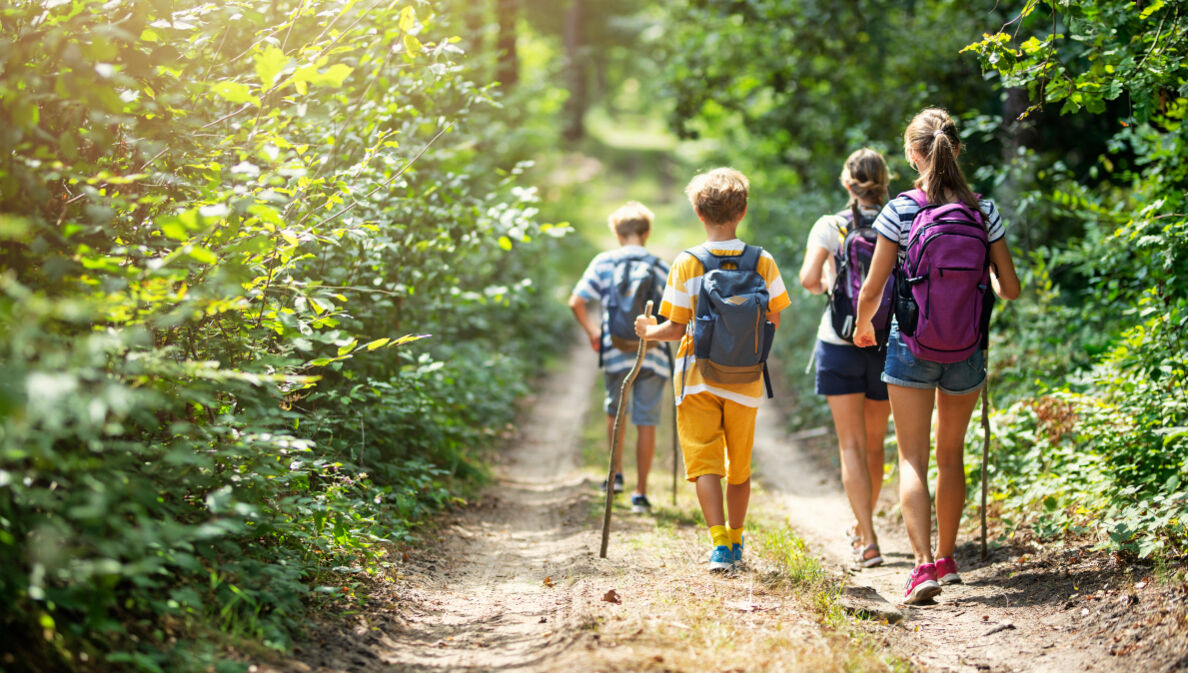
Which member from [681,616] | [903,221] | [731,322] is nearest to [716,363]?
[731,322]

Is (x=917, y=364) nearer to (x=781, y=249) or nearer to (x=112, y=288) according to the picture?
(x=112, y=288)

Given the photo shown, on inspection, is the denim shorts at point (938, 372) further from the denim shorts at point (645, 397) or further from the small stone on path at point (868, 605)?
the denim shorts at point (645, 397)

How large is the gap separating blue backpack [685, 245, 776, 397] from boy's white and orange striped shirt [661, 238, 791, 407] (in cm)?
4

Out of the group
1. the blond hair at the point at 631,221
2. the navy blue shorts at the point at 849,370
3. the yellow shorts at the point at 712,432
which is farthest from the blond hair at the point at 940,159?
the blond hair at the point at 631,221

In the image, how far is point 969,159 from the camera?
31.5 ft

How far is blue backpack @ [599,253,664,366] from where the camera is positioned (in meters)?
6.47

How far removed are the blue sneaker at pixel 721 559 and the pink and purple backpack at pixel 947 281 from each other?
1.45m

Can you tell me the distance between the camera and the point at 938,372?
455 centimetres

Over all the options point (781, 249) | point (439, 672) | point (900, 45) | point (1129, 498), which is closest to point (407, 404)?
point (439, 672)

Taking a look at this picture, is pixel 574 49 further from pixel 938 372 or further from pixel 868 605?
pixel 868 605

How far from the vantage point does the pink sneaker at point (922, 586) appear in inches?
Answer: 177

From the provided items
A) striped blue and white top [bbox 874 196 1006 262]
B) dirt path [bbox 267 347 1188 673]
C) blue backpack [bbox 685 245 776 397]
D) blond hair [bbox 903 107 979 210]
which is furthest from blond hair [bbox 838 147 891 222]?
dirt path [bbox 267 347 1188 673]

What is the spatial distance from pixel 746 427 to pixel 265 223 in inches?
104

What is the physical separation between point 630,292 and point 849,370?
182cm
